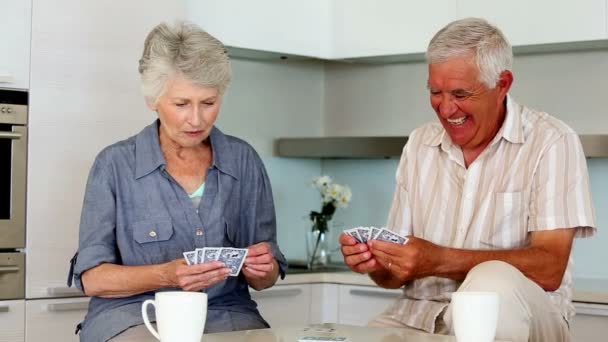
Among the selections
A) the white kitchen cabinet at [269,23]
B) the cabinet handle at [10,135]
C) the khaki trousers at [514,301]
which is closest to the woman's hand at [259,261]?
the khaki trousers at [514,301]

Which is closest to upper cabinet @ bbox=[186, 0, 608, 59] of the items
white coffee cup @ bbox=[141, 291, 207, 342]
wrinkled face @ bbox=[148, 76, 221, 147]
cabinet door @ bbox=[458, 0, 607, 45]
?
cabinet door @ bbox=[458, 0, 607, 45]

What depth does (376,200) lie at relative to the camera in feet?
15.4

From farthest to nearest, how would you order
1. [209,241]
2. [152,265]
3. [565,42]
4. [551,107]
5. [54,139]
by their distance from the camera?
[551,107]
[565,42]
[54,139]
[209,241]
[152,265]

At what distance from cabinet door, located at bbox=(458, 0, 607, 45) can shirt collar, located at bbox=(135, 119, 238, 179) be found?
1.40m

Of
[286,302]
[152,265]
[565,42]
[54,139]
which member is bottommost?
[286,302]

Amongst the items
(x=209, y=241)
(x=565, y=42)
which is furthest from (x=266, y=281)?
(x=565, y=42)

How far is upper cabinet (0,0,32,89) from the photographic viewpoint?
3400 millimetres

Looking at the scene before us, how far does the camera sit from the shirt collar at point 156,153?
2889mm

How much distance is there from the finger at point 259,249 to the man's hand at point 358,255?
0.21 metres

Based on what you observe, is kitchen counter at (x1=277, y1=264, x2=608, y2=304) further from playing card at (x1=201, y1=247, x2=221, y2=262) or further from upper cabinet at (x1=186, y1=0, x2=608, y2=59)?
playing card at (x1=201, y1=247, x2=221, y2=262)

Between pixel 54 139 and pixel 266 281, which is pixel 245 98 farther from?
pixel 266 281

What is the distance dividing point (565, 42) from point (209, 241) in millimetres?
1677

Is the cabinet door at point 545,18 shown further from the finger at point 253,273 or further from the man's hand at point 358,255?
the finger at point 253,273

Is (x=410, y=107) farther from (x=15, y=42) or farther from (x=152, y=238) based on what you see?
(x=152, y=238)
